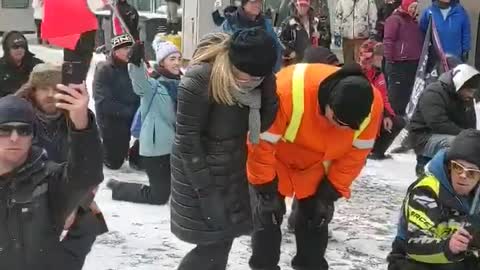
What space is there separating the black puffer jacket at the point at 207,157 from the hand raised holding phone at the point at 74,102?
1266mm

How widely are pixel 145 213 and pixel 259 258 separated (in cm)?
157

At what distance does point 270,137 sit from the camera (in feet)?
14.4

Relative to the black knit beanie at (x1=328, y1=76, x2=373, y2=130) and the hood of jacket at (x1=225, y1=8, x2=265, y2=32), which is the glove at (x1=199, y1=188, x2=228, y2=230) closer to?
the black knit beanie at (x1=328, y1=76, x2=373, y2=130)

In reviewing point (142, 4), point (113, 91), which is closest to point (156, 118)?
point (113, 91)

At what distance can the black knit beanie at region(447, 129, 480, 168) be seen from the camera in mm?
3957

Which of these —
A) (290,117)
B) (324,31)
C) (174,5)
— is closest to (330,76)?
(290,117)

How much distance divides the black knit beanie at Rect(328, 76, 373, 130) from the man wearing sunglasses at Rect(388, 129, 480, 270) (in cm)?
44

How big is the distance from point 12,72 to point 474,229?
4.79 metres

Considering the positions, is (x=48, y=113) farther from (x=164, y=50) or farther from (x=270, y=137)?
(x=164, y=50)

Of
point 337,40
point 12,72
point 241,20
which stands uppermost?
point 241,20

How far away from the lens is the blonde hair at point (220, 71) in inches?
154

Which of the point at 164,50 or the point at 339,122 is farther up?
the point at 339,122

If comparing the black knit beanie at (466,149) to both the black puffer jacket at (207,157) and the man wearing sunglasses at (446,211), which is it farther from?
the black puffer jacket at (207,157)

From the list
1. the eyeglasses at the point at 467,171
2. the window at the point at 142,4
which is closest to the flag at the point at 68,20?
the eyeglasses at the point at 467,171
